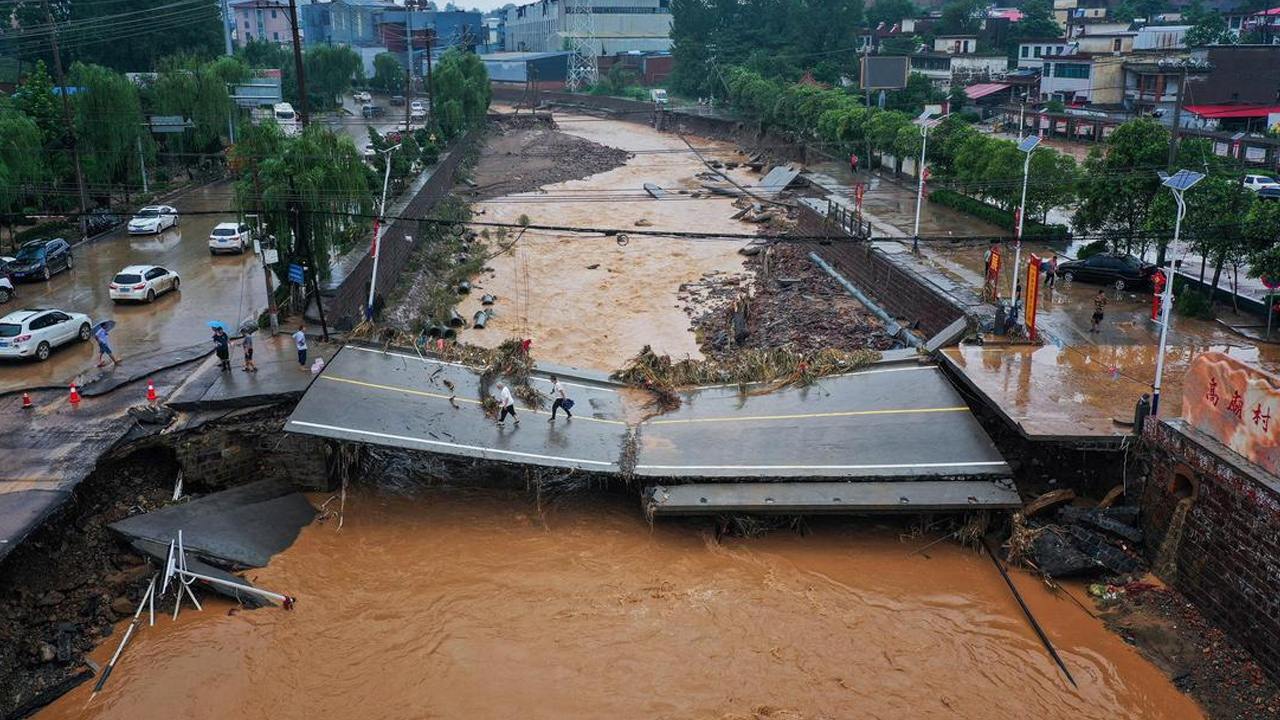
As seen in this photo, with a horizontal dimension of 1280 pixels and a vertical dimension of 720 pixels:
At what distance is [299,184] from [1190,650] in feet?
78.2

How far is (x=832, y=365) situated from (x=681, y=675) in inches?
407

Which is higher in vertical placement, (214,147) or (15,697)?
(214,147)

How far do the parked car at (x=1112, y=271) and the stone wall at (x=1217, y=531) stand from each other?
12714 millimetres

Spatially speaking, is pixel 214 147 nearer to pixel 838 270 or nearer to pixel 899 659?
pixel 838 270

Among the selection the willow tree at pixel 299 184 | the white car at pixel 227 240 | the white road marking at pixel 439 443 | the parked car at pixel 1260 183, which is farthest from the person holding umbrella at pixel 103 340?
the parked car at pixel 1260 183

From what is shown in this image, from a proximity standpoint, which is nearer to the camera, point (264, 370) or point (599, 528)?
point (599, 528)

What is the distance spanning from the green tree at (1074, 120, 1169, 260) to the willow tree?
22830 millimetres

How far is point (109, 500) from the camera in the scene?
18.3m

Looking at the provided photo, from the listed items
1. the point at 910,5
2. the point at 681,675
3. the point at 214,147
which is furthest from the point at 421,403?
the point at 910,5

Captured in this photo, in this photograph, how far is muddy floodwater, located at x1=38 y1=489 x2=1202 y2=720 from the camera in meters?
14.6

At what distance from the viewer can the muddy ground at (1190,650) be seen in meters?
14.3

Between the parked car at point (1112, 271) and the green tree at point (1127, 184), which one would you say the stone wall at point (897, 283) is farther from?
the green tree at point (1127, 184)

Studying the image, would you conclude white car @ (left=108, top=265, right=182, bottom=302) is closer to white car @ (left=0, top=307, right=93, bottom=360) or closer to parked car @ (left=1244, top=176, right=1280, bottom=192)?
white car @ (left=0, top=307, right=93, bottom=360)

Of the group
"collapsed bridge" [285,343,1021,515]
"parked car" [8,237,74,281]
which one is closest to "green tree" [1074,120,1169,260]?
"collapsed bridge" [285,343,1021,515]
